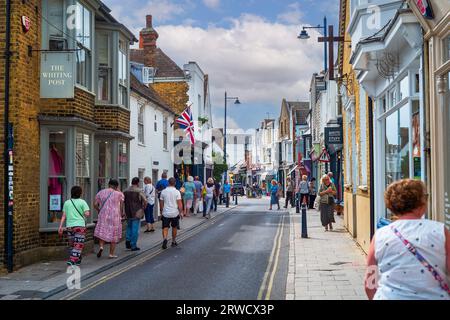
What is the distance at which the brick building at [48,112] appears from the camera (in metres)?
11.0

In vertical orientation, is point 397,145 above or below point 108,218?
above

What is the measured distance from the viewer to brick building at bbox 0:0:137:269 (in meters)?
11.0

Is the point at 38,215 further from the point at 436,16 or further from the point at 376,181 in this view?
the point at 436,16

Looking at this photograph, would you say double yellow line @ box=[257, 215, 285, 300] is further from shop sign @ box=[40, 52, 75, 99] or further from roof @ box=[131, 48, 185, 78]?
roof @ box=[131, 48, 185, 78]

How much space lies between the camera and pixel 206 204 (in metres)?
24.3

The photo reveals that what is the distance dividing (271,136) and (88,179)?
195 ft

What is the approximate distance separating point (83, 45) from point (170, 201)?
438cm

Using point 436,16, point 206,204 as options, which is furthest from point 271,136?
point 436,16

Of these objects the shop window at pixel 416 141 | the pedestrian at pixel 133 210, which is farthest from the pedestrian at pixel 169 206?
the shop window at pixel 416 141

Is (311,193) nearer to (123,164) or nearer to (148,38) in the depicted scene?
(123,164)

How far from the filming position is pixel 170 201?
14180mm

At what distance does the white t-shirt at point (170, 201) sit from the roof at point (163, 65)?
21.4 m

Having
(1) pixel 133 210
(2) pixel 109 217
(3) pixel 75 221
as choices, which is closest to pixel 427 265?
(3) pixel 75 221

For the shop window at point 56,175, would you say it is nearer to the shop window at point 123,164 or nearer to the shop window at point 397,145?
the shop window at point 123,164
